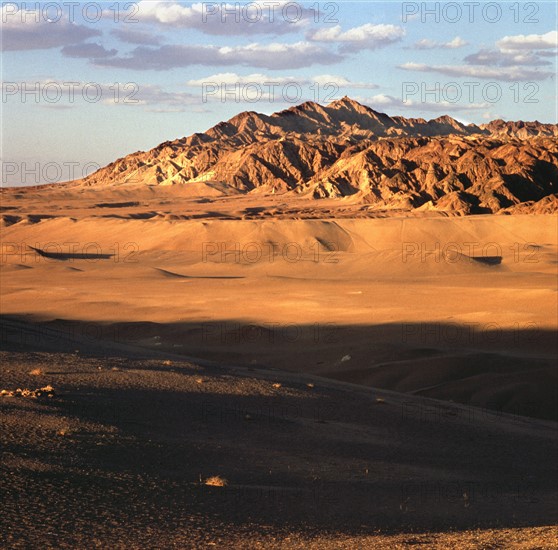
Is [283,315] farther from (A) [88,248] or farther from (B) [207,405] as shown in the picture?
(A) [88,248]

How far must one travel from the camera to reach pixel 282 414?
661 inches

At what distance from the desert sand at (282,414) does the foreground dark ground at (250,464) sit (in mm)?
45

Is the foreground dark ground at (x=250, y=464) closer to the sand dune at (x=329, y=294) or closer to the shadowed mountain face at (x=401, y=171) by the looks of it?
the sand dune at (x=329, y=294)

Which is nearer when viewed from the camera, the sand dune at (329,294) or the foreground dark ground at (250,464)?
the foreground dark ground at (250,464)

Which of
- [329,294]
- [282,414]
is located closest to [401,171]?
[329,294]

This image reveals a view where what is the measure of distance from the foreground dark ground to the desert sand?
45 mm

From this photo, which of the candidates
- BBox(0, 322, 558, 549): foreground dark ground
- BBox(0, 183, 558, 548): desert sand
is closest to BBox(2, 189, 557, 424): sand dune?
BBox(0, 183, 558, 548): desert sand

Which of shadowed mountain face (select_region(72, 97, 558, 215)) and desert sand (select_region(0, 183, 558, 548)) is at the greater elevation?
shadowed mountain face (select_region(72, 97, 558, 215))

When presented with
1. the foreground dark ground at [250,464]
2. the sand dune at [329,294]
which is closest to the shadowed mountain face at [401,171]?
the sand dune at [329,294]

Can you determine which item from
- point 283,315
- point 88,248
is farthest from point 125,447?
point 88,248

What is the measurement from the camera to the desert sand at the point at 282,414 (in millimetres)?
9914

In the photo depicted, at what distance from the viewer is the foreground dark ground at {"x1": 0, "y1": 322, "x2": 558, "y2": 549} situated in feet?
31.0

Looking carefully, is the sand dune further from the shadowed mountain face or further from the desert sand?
the shadowed mountain face

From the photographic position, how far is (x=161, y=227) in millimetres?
89812
